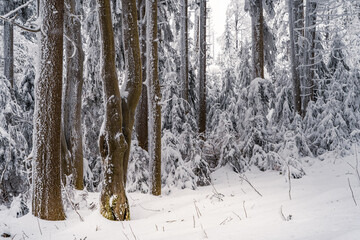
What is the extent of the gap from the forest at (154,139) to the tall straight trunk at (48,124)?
0.02 meters

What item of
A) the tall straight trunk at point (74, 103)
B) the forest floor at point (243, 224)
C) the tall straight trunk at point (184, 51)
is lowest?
the forest floor at point (243, 224)

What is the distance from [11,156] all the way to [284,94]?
12.5 m

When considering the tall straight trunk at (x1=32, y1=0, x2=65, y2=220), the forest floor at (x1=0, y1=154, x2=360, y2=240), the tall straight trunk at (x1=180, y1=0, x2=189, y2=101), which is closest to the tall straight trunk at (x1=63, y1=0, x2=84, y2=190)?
the forest floor at (x1=0, y1=154, x2=360, y2=240)

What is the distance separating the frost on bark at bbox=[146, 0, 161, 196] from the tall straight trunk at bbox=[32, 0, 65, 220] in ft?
10.7

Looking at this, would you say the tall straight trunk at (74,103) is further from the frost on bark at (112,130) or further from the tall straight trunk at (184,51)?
the tall straight trunk at (184,51)

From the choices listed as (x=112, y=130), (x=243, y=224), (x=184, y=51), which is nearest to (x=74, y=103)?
(x=112, y=130)

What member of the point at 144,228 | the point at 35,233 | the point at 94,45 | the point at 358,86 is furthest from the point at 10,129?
the point at 358,86

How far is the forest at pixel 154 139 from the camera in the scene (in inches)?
176

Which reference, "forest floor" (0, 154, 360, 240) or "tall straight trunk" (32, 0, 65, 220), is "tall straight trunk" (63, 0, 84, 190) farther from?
"tall straight trunk" (32, 0, 65, 220)

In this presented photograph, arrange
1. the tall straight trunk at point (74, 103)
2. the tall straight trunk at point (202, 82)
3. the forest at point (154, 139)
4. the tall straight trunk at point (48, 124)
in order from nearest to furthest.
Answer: the forest at point (154, 139)
the tall straight trunk at point (48, 124)
the tall straight trunk at point (74, 103)
the tall straight trunk at point (202, 82)

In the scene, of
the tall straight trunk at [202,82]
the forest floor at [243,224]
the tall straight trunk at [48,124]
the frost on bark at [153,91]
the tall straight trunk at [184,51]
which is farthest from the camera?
the tall straight trunk at [202,82]

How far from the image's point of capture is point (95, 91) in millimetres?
11289

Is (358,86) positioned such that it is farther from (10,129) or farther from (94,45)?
(10,129)

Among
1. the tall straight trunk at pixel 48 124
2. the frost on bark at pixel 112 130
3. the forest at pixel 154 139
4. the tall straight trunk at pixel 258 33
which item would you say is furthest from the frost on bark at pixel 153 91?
the tall straight trunk at pixel 258 33
